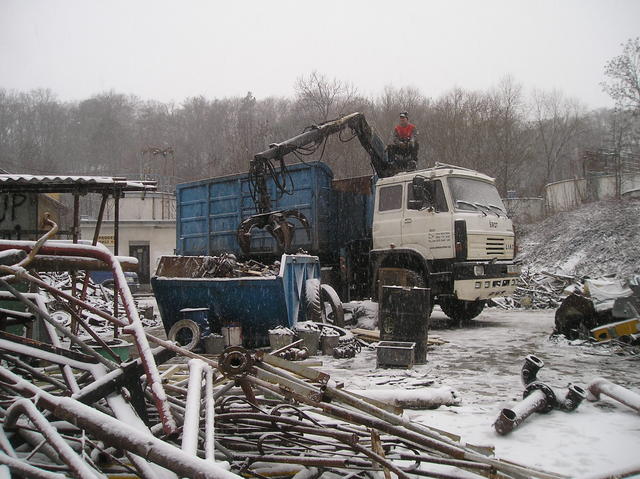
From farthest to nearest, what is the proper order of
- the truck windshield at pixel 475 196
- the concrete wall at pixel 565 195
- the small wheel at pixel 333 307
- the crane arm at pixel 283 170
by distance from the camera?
the concrete wall at pixel 565 195 → the crane arm at pixel 283 170 → the truck windshield at pixel 475 196 → the small wheel at pixel 333 307

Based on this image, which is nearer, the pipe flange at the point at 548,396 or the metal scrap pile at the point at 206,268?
the pipe flange at the point at 548,396

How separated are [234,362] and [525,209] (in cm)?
2613

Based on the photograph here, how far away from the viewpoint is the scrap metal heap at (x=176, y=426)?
200 cm

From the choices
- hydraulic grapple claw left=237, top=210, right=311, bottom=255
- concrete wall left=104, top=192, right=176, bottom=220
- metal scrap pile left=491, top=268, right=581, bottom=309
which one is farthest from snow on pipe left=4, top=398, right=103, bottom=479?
concrete wall left=104, top=192, right=176, bottom=220

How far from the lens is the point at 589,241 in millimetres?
17875

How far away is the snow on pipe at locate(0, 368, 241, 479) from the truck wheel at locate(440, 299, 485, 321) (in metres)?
9.18

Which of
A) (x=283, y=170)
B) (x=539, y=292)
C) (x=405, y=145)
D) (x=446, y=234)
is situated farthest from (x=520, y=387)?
(x=539, y=292)

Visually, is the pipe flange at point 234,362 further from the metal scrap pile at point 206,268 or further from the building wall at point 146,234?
the building wall at point 146,234

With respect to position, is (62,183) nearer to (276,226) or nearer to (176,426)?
(276,226)

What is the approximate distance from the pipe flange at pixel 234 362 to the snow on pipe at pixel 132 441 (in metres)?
0.96

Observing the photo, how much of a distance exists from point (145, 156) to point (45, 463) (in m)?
42.6

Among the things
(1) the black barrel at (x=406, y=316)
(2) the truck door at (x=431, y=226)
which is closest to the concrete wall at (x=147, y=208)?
(2) the truck door at (x=431, y=226)

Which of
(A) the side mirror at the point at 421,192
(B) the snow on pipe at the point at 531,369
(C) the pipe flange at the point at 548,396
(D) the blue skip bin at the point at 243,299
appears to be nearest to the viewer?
(C) the pipe flange at the point at 548,396

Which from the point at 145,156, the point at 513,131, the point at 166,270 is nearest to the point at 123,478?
the point at 166,270
